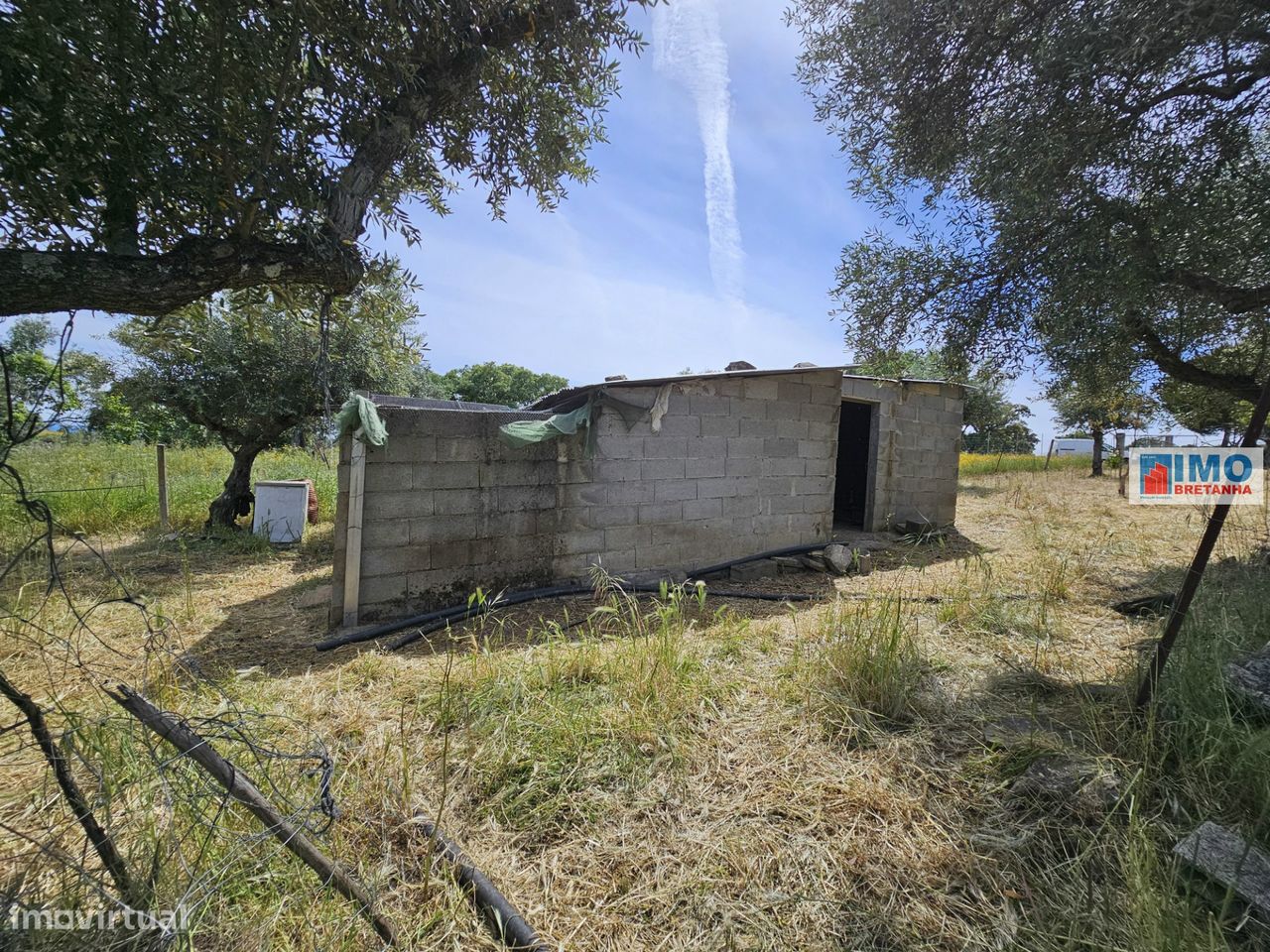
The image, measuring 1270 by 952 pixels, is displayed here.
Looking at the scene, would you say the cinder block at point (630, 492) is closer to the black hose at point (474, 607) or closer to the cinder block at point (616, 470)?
the cinder block at point (616, 470)

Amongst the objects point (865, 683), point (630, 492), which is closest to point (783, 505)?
point (630, 492)

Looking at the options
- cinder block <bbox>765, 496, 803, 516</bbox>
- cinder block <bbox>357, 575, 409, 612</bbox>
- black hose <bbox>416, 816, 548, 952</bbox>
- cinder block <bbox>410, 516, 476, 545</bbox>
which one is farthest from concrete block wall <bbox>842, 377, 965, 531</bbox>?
black hose <bbox>416, 816, 548, 952</bbox>

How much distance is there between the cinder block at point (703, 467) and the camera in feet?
19.0

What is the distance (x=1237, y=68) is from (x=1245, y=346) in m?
4.11

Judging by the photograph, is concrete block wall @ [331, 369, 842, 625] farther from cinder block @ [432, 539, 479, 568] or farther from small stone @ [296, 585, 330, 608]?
small stone @ [296, 585, 330, 608]

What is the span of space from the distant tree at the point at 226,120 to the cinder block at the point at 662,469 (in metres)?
3.23

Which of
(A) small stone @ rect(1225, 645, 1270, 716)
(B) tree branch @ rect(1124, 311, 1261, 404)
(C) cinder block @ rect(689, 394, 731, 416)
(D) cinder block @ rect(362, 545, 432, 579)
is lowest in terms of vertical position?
(D) cinder block @ rect(362, 545, 432, 579)

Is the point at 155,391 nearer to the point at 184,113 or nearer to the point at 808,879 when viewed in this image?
the point at 184,113

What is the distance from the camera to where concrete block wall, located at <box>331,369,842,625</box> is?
13.9ft

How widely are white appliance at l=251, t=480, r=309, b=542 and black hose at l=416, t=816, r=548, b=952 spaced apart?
707 centimetres

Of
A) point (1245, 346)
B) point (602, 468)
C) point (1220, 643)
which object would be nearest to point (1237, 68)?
point (1220, 643)

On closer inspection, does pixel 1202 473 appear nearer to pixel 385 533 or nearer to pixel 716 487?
pixel 716 487

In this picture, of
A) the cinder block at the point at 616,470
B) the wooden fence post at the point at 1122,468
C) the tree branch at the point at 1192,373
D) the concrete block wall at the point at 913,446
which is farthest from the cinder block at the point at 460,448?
the wooden fence post at the point at 1122,468

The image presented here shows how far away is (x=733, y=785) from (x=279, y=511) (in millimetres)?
7794
